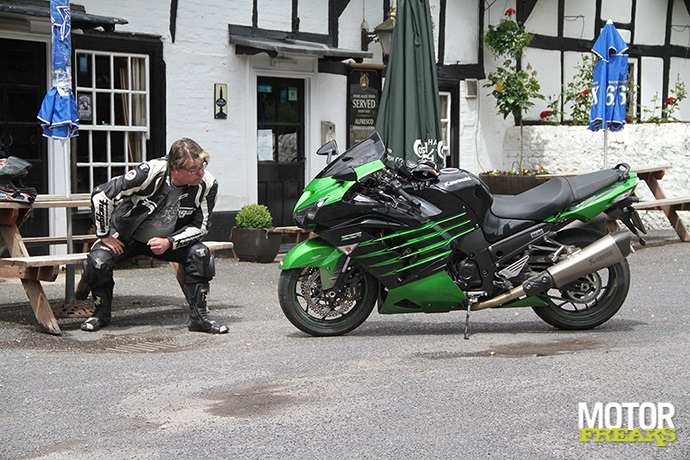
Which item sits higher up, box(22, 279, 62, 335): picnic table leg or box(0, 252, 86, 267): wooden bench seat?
box(0, 252, 86, 267): wooden bench seat

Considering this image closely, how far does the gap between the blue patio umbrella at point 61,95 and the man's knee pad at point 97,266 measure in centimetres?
82

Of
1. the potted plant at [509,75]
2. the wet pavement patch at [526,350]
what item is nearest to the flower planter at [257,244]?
the potted plant at [509,75]

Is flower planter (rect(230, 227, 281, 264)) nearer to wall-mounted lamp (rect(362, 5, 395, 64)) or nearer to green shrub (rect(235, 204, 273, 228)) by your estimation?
green shrub (rect(235, 204, 273, 228))

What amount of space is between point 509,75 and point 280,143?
13.9 feet

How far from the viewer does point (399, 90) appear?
11.6m

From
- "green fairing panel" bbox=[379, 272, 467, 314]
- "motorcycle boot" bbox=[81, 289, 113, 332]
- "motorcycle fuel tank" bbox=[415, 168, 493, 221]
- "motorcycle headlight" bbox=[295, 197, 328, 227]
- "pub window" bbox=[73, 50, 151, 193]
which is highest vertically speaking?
"pub window" bbox=[73, 50, 151, 193]

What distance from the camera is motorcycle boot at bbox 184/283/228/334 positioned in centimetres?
768

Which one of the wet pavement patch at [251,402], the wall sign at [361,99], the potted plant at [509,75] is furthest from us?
the potted plant at [509,75]

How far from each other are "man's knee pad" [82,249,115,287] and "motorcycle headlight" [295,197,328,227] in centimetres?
148

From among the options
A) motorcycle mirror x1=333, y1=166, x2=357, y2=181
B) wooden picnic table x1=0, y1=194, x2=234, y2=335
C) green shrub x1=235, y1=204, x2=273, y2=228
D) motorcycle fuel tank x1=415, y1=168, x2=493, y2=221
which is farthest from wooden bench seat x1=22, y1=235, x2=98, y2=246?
green shrub x1=235, y1=204, x2=273, y2=228

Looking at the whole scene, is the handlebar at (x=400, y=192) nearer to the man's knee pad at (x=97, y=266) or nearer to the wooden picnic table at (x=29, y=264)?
the man's knee pad at (x=97, y=266)

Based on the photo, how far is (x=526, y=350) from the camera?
22.0 feet

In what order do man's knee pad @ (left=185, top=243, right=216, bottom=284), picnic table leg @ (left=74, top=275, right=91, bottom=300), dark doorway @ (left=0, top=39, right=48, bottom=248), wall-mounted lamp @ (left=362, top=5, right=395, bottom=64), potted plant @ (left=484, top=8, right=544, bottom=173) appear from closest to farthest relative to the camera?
man's knee pad @ (left=185, top=243, right=216, bottom=284)
picnic table leg @ (left=74, top=275, right=91, bottom=300)
dark doorway @ (left=0, top=39, right=48, bottom=248)
wall-mounted lamp @ (left=362, top=5, right=395, bottom=64)
potted plant @ (left=484, top=8, right=544, bottom=173)

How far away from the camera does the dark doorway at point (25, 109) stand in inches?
430
